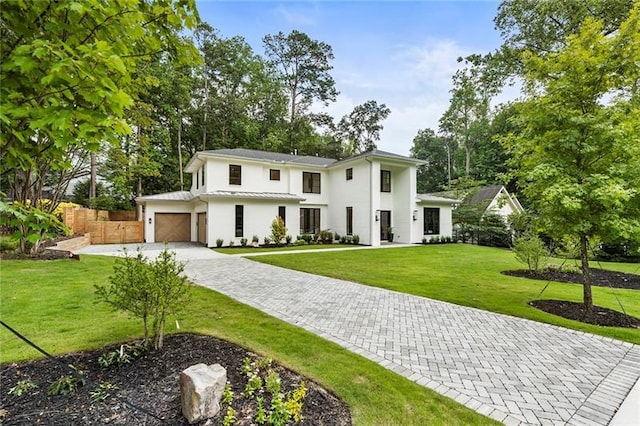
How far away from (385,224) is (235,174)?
1068cm

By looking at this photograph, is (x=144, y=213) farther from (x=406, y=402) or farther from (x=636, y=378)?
(x=636, y=378)

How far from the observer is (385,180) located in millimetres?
20547

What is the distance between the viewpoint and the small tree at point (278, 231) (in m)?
17.7

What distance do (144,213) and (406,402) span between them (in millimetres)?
20056

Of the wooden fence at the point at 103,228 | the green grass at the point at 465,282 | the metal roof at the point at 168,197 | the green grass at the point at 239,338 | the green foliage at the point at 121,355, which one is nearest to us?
the green grass at the point at 239,338

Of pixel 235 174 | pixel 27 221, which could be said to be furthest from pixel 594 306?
pixel 235 174

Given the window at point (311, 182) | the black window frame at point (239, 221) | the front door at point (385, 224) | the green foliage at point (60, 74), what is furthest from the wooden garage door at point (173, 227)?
the green foliage at point (60, 74)

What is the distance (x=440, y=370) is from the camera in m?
3.65

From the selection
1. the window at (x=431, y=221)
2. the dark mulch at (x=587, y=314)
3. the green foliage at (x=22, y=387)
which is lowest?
the dark mulch at (x=587, y=314)

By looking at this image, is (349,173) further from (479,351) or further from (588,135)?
(479,351)

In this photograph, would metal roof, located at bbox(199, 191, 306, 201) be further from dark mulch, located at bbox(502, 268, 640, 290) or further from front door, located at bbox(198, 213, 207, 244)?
dark mulch, located at bbox(502, 268, 640, 290)

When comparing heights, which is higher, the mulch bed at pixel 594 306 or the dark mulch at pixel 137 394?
the dark mulch at pixel 137 394

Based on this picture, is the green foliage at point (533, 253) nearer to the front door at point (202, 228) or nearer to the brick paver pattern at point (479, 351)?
the brick paver pattern at point (479, 351)

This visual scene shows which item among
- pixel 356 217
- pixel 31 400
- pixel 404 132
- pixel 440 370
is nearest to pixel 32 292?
pixel 31 400
